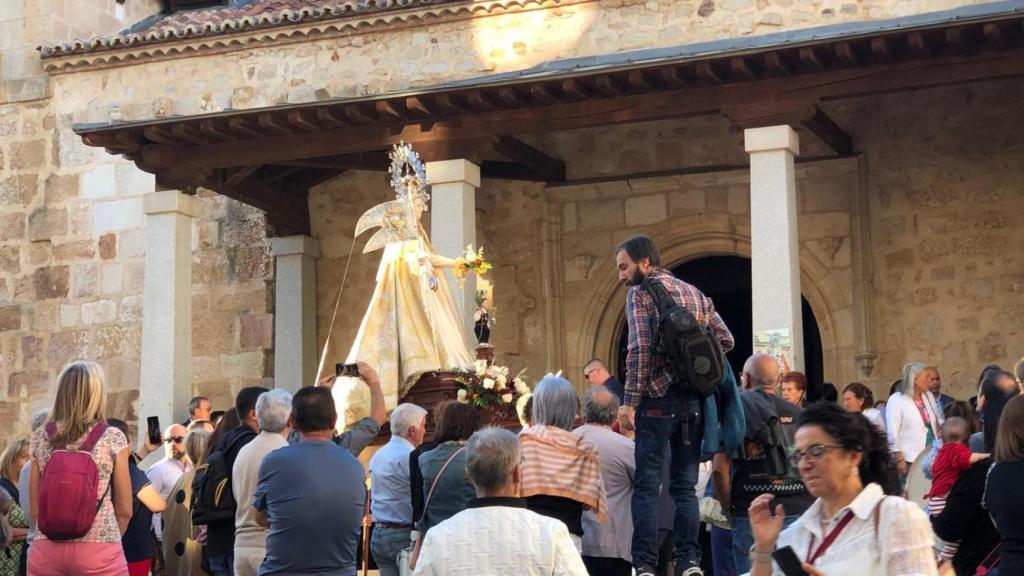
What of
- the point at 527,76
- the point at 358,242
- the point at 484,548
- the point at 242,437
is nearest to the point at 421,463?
the point at 242,437

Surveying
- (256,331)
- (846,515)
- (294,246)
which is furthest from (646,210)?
(846,515)

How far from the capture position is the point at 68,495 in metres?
6.24

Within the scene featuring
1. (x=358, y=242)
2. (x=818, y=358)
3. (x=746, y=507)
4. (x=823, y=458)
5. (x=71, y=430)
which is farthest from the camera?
(x=358, y=242)

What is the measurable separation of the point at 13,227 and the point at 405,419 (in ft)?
37.5

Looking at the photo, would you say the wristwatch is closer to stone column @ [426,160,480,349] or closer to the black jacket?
the black jacket

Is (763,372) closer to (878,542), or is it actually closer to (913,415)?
(878,542)

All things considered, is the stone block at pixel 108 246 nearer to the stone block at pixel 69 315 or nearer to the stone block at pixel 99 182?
the stone block at pixel 99 182

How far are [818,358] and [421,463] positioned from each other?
9602mm

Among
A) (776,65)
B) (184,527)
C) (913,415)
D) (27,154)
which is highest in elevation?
(27,154)

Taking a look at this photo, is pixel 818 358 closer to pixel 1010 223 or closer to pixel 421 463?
pixel 1010 223

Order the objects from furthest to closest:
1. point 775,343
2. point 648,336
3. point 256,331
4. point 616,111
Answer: point 256,331
point 616,111
point 775,343
point 648,336

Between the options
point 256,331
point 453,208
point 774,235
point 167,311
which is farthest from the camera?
point 256,331

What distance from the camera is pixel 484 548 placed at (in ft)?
15.6

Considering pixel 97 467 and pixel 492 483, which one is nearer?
pixel 492 483
